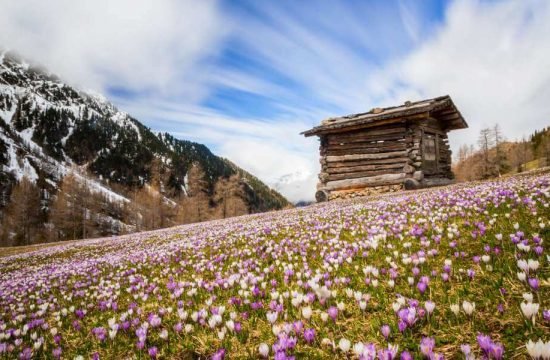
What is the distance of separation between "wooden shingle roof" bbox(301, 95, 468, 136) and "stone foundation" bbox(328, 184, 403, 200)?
5040 mm

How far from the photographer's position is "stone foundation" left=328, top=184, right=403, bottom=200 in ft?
77.7

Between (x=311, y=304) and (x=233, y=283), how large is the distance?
1732 mm

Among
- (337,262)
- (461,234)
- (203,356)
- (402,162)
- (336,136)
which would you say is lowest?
(203,356)

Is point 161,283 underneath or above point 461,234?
underneath

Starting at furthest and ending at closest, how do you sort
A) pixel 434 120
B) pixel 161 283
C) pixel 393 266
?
pixel 434 120 → pixel 161 283 → pixel 393 266

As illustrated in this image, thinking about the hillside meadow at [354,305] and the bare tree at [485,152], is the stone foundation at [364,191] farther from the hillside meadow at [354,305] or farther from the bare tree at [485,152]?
the bare tree at [485,152]

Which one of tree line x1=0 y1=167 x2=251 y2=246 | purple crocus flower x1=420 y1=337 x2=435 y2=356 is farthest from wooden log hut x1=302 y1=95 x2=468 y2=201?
tree line x1=0 y1=167 x2=251 y2=246

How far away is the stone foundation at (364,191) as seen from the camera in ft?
77.7

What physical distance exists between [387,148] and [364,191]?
3790mm

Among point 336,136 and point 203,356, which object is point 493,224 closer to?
point 203,356

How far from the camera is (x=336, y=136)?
26969mm

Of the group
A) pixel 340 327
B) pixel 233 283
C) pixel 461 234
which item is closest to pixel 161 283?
pixel 233 283

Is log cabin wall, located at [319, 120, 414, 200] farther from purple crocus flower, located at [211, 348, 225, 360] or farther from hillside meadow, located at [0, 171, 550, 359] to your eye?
purple crocus flower, located at [211, 348, 225, 360]

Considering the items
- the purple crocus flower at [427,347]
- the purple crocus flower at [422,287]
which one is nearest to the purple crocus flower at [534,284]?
the purple crocus flower at [422,287]
